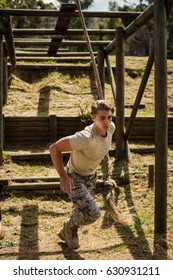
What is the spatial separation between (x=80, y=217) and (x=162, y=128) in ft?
4.43

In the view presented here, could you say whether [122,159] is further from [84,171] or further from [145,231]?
[84,171]

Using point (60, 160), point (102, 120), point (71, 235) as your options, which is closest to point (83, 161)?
point (60, 160)

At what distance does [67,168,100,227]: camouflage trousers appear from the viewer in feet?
14.2

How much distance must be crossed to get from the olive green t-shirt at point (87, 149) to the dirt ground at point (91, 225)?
926 mm

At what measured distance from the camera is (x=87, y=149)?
4.22 m

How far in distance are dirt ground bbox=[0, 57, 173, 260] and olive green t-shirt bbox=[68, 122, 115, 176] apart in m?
0.93

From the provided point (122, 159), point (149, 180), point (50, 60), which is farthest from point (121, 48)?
point (50, 60)

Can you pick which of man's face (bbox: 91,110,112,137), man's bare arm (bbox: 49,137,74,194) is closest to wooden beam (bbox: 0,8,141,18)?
man's face (bbox: 91,110,112,137)

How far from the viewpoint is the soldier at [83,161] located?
405cm

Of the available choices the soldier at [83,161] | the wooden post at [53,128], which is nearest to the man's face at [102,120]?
the soldier at [83,161]

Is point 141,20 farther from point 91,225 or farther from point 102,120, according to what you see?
point 91,225

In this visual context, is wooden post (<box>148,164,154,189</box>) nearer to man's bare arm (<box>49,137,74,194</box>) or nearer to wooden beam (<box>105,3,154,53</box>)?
wooden beam (<box>105,3,154,53</box>)

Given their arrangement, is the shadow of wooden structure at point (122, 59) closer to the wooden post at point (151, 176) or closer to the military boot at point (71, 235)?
the military boot at point (71, 235)
